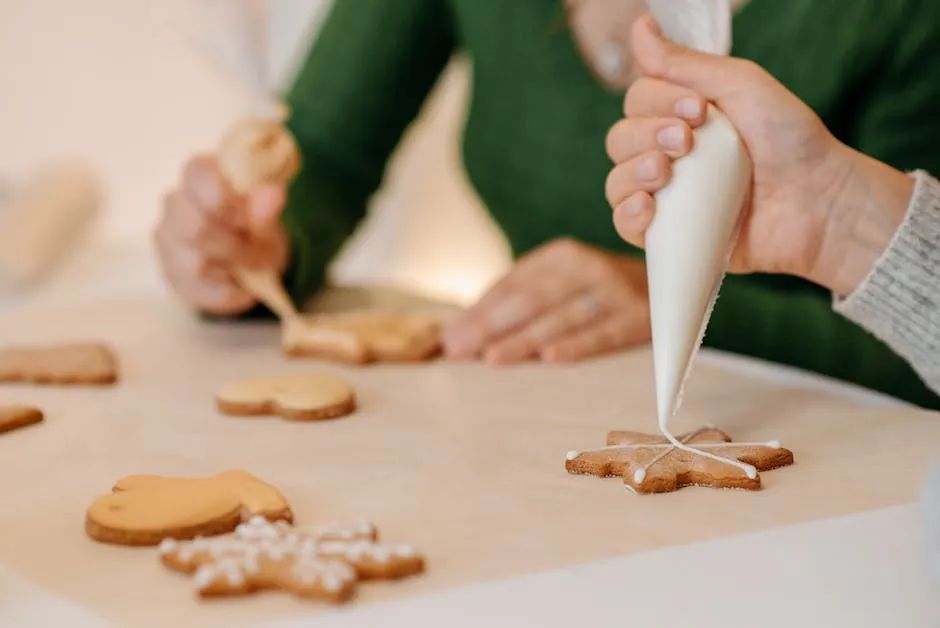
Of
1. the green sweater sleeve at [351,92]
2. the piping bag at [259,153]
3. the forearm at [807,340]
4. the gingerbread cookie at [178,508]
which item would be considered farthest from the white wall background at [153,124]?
the gingerbread cookie at [178,508]

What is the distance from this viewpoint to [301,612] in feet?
1.49

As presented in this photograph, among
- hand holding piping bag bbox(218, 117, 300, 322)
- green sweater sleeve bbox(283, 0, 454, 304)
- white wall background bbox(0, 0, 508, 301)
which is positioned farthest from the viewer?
white wall background bbox(0, 0, 508, 301)

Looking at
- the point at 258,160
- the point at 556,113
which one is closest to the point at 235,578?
the point at 258,160

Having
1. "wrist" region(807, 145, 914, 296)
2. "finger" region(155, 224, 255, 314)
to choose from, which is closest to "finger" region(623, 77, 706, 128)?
"wrist" region(807, 145, 914, 296)

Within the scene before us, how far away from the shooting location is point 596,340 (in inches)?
35.7

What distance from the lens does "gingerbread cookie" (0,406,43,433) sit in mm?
721

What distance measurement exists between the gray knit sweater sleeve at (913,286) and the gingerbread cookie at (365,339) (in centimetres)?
33

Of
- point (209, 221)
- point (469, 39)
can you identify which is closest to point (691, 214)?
point (209, 221)

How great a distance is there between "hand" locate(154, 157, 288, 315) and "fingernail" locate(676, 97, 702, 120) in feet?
1.44

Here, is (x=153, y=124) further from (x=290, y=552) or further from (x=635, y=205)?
(x=290, y=552)

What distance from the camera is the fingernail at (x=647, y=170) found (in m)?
0.62

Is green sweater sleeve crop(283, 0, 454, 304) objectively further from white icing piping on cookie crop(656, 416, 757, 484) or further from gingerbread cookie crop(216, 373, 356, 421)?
white icing piping on cookie crop(656, 416, 757, 484)

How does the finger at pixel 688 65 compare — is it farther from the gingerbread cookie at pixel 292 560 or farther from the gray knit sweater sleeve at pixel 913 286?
the gingerbread cookie at pixel 292 560

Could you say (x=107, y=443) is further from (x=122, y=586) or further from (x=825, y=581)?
(x=825, y=581)
